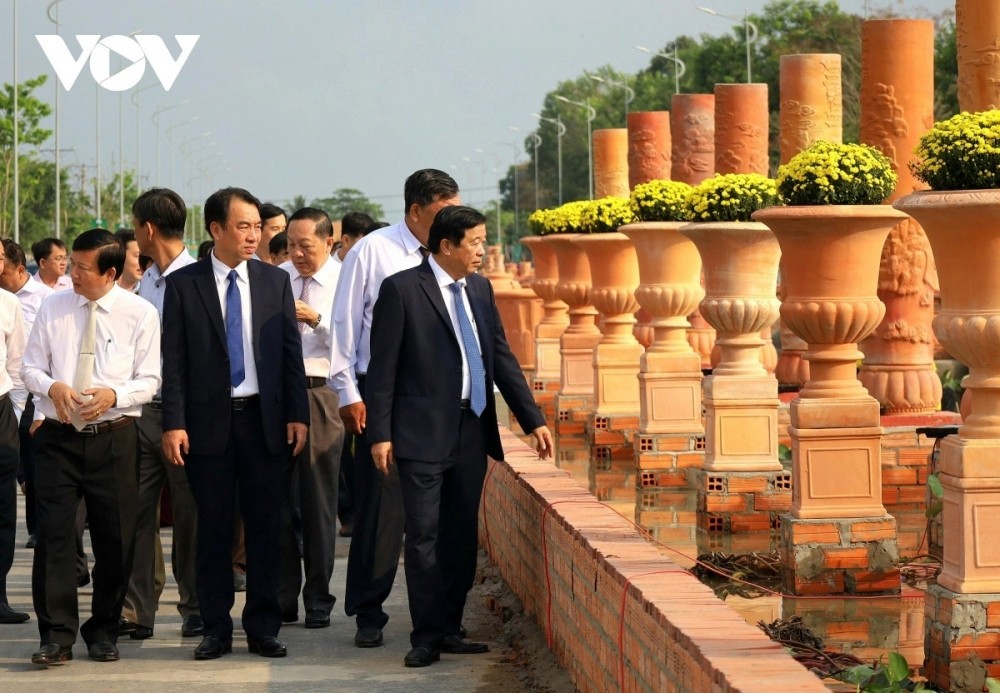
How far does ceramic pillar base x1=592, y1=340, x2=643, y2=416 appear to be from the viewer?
15617 mm

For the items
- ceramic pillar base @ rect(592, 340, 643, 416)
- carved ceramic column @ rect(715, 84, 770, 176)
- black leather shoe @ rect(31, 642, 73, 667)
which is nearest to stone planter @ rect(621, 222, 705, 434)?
carved ceramic column @ rect(715, 84, 770, 176)

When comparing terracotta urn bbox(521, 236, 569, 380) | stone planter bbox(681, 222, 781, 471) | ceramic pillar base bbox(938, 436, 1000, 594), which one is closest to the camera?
ceramic pillar base bbox(938, 436, 1000, 594)

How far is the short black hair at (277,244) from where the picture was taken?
11.9 m

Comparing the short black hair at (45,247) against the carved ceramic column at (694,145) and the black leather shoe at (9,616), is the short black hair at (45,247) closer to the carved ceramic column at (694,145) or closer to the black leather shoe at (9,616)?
the black leather shoe at (9,616)

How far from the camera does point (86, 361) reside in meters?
7.89

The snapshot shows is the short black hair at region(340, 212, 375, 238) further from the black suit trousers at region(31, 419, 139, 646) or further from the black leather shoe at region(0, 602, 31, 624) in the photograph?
the black suit trousers at region(31, 419, 139, 646)

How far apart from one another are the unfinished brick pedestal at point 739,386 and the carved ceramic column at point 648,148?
626 centimetres

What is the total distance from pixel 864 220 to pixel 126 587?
12.9ft

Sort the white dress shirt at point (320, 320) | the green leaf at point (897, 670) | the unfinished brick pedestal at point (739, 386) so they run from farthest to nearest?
the unfinished brick pedestal at point (739, 386), the white dress shirt at point (320, 320), the green leaf at point (897, 670)

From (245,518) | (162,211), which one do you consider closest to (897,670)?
(245,518)

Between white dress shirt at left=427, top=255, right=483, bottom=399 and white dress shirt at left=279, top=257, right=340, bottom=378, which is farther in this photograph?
white dress shirt at left=279, top=257, right=340, bottom=378

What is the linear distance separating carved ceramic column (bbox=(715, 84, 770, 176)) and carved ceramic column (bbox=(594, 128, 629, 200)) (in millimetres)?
5580

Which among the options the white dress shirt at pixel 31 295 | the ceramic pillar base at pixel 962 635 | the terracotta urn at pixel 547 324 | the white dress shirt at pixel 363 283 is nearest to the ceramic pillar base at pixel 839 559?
the ceramic pillar base at pixel 962 635

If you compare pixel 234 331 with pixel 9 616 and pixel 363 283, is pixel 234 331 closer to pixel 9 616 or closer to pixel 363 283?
pixel 363 283
